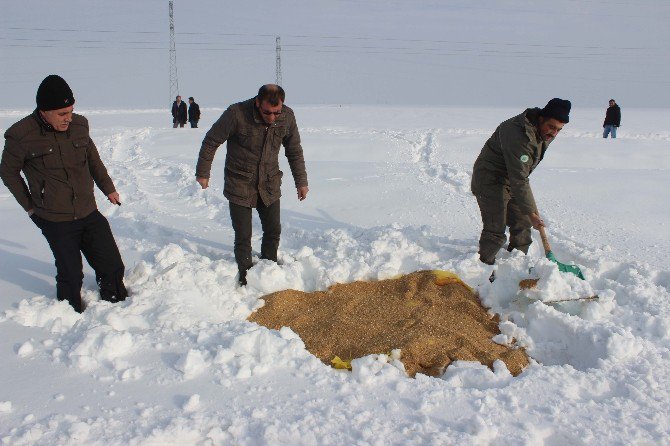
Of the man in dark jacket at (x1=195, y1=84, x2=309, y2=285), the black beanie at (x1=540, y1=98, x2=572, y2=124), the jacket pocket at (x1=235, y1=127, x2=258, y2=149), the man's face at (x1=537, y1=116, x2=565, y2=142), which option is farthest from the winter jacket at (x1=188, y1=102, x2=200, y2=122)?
the black beanie at (x1=540, y1=98, x2=572, y2=124)

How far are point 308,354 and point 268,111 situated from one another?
1.67 meters

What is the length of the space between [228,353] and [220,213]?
3.73 meters

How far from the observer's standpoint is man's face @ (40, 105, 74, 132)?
301cm

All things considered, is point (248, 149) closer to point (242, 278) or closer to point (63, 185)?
point (242, 278)

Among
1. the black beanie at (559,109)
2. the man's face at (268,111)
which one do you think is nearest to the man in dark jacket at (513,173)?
the black beanie at (559,109)

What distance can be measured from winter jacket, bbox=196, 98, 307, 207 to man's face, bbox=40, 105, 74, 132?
910mm

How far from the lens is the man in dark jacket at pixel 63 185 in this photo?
120 inches

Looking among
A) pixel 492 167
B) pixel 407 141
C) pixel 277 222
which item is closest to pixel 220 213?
pixel 277 222

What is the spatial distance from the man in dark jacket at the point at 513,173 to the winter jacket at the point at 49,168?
9.49ft

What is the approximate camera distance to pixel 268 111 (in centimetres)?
354

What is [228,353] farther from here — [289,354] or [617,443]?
[617,443]

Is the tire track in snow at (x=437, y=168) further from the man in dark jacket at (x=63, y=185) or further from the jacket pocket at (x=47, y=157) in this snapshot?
the jacket pocket at (x=47, y=157)

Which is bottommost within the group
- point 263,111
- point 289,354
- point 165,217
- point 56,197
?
point 165,217

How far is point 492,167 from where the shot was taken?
13.5ft
